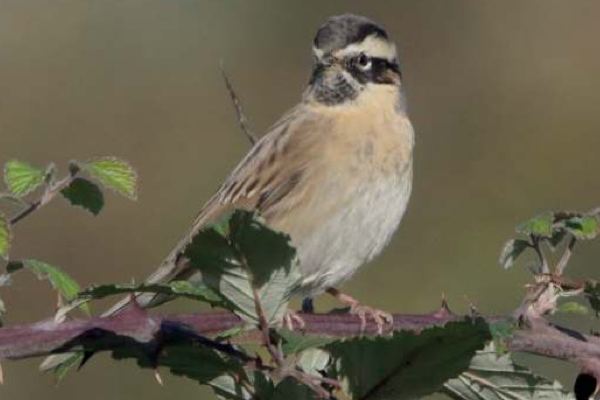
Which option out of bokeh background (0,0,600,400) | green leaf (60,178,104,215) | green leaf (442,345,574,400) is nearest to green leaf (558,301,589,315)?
green leaf (442,345,574,400)

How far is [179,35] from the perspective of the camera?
10039 millimetres

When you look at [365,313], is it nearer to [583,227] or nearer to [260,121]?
[583,227]

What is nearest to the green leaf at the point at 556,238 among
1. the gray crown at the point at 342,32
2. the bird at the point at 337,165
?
the bird at the point at 337,165

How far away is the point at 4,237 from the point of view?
243cm

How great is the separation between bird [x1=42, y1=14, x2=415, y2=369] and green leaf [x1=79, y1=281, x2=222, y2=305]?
1935 millimetres

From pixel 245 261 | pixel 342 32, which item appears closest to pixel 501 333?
pixel 245 261

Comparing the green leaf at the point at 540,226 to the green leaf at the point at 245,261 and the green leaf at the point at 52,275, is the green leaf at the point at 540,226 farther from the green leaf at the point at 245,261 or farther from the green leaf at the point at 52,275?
the green leaf at the point at 52,275

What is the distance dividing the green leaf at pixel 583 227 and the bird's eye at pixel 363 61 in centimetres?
216

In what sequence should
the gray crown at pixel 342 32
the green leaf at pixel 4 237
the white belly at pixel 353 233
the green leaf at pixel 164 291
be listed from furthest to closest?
the gray crown at pixel 342 32
the white belly at pixel 353 233
the green leaf at pixel 4 237
the green leaf at pixel 164 291

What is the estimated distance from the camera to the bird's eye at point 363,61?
4.66 meters

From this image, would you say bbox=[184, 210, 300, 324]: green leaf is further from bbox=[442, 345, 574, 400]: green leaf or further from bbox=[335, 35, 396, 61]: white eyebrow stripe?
bbox=[335, 35, 396, 61]: white eyebrow stripe

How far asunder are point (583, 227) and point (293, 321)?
19.4 inches

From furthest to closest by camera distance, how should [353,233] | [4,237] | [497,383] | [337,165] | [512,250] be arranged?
[337,165] < [353,233] < [512,250] < [4,237] < [497,383]

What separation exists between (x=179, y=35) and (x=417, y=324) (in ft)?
25.5
